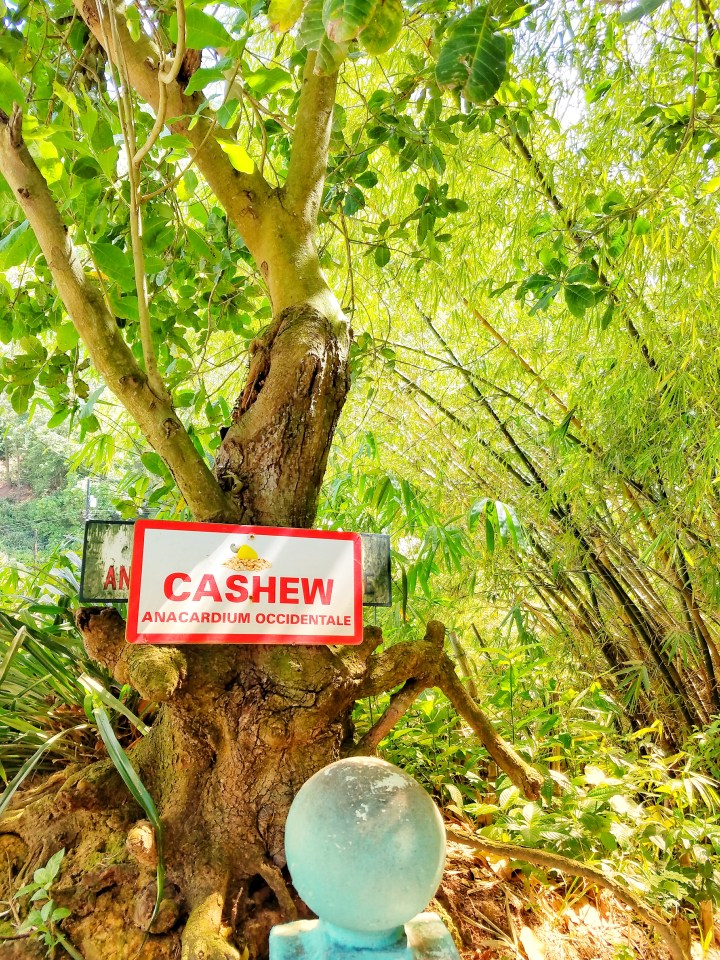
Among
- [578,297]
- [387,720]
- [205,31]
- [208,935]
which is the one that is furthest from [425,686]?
[205,31]

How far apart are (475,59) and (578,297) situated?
0.50 m

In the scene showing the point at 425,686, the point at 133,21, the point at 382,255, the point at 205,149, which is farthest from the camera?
the point at 382,255

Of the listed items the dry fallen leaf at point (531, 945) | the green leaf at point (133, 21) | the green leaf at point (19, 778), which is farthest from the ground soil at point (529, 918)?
the green leaf at point (133, 21)

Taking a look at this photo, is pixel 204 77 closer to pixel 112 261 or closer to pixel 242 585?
pixel 112 261

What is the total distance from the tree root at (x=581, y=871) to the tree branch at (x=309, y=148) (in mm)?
1213

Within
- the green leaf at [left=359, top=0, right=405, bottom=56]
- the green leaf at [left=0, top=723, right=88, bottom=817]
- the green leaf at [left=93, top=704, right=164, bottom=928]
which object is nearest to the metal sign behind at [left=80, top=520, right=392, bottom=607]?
the green leaf at [left=93, top=704, right=164, bottom=928]

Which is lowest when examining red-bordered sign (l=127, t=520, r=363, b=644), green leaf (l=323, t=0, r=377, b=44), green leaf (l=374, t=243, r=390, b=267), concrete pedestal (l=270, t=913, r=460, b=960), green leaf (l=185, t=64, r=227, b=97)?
concrete pedestal (l=270, t=913, r=460, b=960)

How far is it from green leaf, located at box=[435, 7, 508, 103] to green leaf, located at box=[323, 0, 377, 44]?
16cm

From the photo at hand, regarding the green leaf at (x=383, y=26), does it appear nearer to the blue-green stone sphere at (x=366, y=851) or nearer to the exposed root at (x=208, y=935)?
the blue-green stone sphere at (x=366, y=851)

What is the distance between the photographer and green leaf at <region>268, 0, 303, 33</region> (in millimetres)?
724

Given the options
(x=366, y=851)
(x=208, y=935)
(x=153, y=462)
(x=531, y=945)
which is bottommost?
(x=531, y=945)

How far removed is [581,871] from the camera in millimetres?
1068

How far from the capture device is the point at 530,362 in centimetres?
214

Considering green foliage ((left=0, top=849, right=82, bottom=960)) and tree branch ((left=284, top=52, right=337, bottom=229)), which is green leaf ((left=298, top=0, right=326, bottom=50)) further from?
green foliage ((left=0, top=849, right=82, bottom=960))
